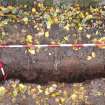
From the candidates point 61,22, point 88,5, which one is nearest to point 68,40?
point 61,22

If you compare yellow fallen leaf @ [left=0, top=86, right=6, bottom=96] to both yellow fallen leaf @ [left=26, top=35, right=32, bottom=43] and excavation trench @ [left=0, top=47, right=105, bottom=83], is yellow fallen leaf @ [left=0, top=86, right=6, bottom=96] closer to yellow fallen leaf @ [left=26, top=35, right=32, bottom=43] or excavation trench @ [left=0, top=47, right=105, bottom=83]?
excavation trench @ [left=0, top=47, right=105, bottom=83]

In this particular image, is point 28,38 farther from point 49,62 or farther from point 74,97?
point 74,97

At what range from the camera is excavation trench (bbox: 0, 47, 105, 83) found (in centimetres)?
437

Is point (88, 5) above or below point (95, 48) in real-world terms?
above

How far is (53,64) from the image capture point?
173 inches

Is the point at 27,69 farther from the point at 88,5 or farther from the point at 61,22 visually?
the point at 88,5

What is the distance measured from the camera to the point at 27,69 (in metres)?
4.38

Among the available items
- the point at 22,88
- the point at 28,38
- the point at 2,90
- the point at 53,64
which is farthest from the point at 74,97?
the point at 28,38

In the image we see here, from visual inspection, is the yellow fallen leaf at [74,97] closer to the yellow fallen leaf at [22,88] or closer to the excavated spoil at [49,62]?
the excavated spoil at [49,62]

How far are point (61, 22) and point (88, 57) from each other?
0.67m

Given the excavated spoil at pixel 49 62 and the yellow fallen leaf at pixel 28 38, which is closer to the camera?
the excavated spoil at pixel 49 62

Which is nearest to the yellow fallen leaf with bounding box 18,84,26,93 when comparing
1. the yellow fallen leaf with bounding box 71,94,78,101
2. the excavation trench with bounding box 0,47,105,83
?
the excavation trench with bounding box 0,47,105,83

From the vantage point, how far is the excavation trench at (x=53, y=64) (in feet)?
14.3

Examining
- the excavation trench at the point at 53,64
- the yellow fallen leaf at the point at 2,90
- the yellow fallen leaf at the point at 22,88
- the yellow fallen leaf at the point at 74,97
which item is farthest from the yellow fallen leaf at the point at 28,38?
the yellow fallen leaf at the point at 74,97
